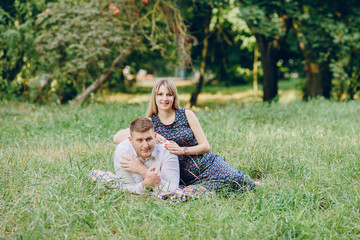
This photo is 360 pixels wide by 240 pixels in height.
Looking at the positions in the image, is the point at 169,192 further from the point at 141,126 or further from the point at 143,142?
the point at 141,126

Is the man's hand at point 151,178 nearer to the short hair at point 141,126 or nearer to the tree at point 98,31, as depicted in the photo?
the short hair at point 141,126

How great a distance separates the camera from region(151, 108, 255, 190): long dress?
395 cm

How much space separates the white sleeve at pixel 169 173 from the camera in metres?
3.65

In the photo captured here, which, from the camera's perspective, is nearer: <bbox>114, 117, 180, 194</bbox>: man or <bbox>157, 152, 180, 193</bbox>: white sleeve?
<bbox>114, 117, 180, 194</bbox>: man

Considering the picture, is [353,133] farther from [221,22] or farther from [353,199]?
[221,22]

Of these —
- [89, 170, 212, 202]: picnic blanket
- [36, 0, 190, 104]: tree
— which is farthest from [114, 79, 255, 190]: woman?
[36, 0, 190, 104]: tree

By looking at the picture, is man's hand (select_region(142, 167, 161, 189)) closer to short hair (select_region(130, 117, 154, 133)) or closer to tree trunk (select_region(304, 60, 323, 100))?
short hair (select_region(130, 117, 154, 133))

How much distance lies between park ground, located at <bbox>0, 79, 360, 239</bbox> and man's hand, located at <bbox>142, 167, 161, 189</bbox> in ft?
0.48

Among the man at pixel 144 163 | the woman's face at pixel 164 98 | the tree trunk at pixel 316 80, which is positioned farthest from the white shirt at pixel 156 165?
the tree trunk at pixel 316 80

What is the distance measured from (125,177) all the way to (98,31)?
20.7 ft

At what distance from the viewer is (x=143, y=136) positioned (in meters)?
3.45

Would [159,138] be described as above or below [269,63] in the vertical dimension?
below

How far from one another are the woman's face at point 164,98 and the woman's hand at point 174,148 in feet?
1.44

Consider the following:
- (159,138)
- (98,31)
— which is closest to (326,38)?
(98,31)
